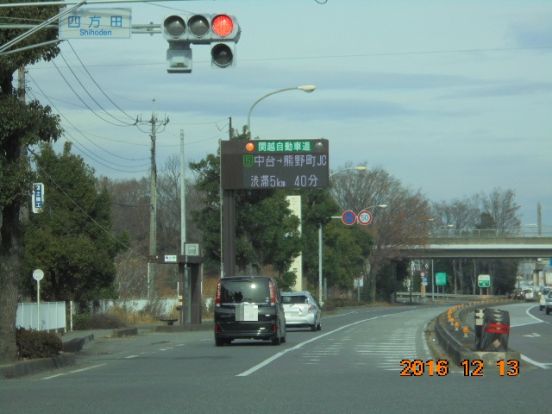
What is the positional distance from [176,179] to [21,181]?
79039mm

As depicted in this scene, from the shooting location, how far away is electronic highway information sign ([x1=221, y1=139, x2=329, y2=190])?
39.5 metres

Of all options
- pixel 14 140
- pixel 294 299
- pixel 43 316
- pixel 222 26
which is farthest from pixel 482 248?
pixel 222 26

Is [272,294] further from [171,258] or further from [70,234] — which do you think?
[70,234]

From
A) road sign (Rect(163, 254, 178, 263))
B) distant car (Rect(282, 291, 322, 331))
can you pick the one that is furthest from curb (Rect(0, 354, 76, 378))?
road sign (Rect(163, 254, 178, 263))

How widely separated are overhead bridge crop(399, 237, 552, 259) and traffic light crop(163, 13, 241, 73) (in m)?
73.5

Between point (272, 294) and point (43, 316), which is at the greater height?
point (272, 294)

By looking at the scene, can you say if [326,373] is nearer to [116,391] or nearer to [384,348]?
[116,391]

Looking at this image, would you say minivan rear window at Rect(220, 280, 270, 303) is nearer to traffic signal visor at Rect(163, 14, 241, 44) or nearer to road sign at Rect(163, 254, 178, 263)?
traffic signal visor at Rect(163, 14, 241, 44)

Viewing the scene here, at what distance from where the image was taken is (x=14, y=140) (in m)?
21.0

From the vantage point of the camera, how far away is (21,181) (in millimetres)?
20125

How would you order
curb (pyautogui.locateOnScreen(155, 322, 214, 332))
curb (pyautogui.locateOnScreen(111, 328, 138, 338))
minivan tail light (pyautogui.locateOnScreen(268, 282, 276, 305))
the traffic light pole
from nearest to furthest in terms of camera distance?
1. minivan tail light (pyautogui.locateOnScreen(268, 282, 276, 305))
2. curb (pyautogui.locateOnScreen(111, 328, 138, 338))
3. curb (pyautogui.locateOnScreen(155, 322, 214, 332))
4. the traffic light pole

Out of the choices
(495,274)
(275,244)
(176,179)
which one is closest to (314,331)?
(275,244)

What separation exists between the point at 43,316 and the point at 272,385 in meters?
22.4

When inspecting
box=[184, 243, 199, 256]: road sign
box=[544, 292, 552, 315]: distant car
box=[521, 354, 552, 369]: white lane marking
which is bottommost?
box=[544, 292, 552, 315]: distant car
